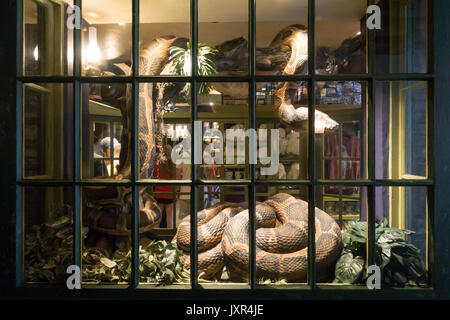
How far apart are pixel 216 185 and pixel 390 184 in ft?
2.32

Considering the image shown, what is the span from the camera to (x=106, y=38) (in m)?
1.43

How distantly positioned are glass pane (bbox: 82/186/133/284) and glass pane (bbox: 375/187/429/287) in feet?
3.25

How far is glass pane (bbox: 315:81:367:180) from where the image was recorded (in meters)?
1.33

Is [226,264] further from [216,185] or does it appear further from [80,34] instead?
[80,34]

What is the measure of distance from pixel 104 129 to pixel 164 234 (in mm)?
543

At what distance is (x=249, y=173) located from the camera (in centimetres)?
133

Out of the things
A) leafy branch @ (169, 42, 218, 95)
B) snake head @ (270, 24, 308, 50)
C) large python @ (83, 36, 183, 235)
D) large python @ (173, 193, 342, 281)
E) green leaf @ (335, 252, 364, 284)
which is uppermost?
snake head @ (270, 24, 308, 50)

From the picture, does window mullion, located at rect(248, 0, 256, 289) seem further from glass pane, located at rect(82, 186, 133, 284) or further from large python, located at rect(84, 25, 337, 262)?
glass pane, located at rect(82, 186, 133, 284)

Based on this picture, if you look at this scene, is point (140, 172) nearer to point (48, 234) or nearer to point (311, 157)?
point (48, 234)

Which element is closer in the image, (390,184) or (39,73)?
(390,184)

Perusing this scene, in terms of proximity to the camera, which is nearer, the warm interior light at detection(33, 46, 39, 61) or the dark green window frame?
the dark green window frame

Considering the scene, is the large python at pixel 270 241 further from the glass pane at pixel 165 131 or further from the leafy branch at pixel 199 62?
the leafy branch at pixel 199 62

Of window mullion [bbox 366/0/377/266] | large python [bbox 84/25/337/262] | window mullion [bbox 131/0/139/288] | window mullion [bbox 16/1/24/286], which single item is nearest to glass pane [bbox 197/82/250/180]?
large python [bbox 84/25/337/262]
